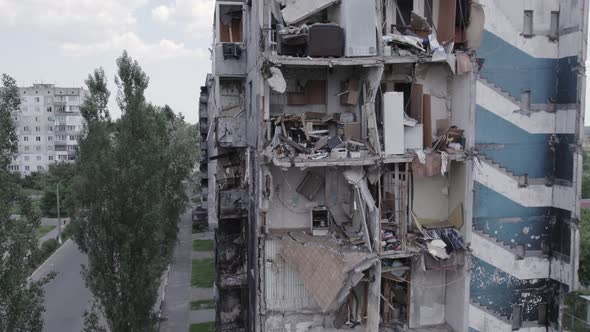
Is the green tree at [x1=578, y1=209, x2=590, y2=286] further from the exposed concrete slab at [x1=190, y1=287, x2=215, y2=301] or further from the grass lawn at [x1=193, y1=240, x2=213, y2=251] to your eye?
the grass lawn at [x1=193, y1=240, x2=213, y2=251]

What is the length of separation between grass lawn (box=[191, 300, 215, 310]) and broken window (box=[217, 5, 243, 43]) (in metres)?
14.2

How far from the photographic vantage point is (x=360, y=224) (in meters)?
14.3

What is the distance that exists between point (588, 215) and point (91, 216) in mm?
28508

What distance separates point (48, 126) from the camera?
76.9 metres

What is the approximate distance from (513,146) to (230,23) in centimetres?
1080

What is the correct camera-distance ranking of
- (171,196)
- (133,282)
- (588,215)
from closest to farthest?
(133,282)
(171,196)
(588,215)

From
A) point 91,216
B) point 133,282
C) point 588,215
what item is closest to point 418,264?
point 133,282

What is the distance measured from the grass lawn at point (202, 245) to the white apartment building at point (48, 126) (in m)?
46.6

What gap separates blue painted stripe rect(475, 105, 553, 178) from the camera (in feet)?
45.9

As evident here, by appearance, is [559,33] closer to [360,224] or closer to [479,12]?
[479,12]

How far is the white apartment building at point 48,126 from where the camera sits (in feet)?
248

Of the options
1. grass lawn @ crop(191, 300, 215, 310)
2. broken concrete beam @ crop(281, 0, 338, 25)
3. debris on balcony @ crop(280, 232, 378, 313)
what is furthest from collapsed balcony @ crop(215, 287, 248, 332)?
broken concrete beam @ crop(281, 0, 338, 25)

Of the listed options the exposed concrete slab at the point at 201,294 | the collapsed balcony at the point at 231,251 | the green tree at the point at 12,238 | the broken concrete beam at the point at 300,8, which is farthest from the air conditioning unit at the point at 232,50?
the exposed concrete slab at the point at 201,294

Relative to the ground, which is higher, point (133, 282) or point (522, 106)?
point (522, 106)
